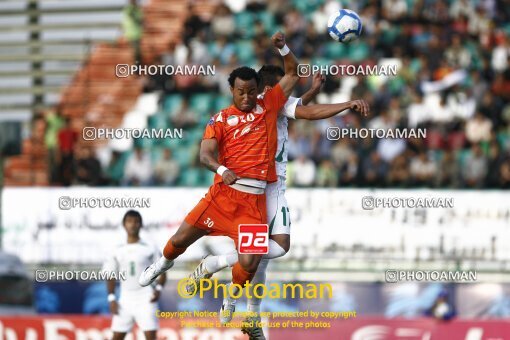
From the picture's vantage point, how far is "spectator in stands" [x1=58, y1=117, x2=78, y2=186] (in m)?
19.5

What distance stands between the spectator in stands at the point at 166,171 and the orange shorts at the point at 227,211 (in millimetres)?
6919

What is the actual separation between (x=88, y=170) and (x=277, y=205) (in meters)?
7.60

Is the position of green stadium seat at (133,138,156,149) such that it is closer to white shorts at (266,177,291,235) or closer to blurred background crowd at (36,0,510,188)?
blurred background crowd at (36,0,510,188)

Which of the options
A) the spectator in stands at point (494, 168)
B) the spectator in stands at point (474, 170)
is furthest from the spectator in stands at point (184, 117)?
the spectator in stands at point (494, 168)

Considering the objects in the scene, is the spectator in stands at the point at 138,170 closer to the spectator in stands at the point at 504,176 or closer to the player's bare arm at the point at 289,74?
the spectator in stands at the point at 504,176

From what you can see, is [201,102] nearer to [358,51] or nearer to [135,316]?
[358,51]

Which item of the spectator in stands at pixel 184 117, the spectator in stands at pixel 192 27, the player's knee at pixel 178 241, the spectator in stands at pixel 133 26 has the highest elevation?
the spectator in stands at pixel 133 26

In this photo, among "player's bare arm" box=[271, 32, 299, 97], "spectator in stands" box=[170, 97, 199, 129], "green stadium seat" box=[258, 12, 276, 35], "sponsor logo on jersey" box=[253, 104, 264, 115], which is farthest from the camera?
"green stadium seat" box=[258, 12, 276, 35]

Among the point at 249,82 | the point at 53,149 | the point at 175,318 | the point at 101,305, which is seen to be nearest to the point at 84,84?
the point at 53,149

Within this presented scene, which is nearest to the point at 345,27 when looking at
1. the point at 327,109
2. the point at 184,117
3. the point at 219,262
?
the point at 327,109

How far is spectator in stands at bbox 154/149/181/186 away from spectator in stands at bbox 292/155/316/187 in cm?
197

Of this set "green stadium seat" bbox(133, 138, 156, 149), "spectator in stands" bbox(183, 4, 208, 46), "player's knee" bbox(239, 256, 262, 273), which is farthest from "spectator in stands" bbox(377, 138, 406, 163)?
"player's knee" bbox(239, 256, 262, 273)

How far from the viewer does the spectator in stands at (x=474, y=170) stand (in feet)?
62.0

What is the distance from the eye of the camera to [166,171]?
1930cm
